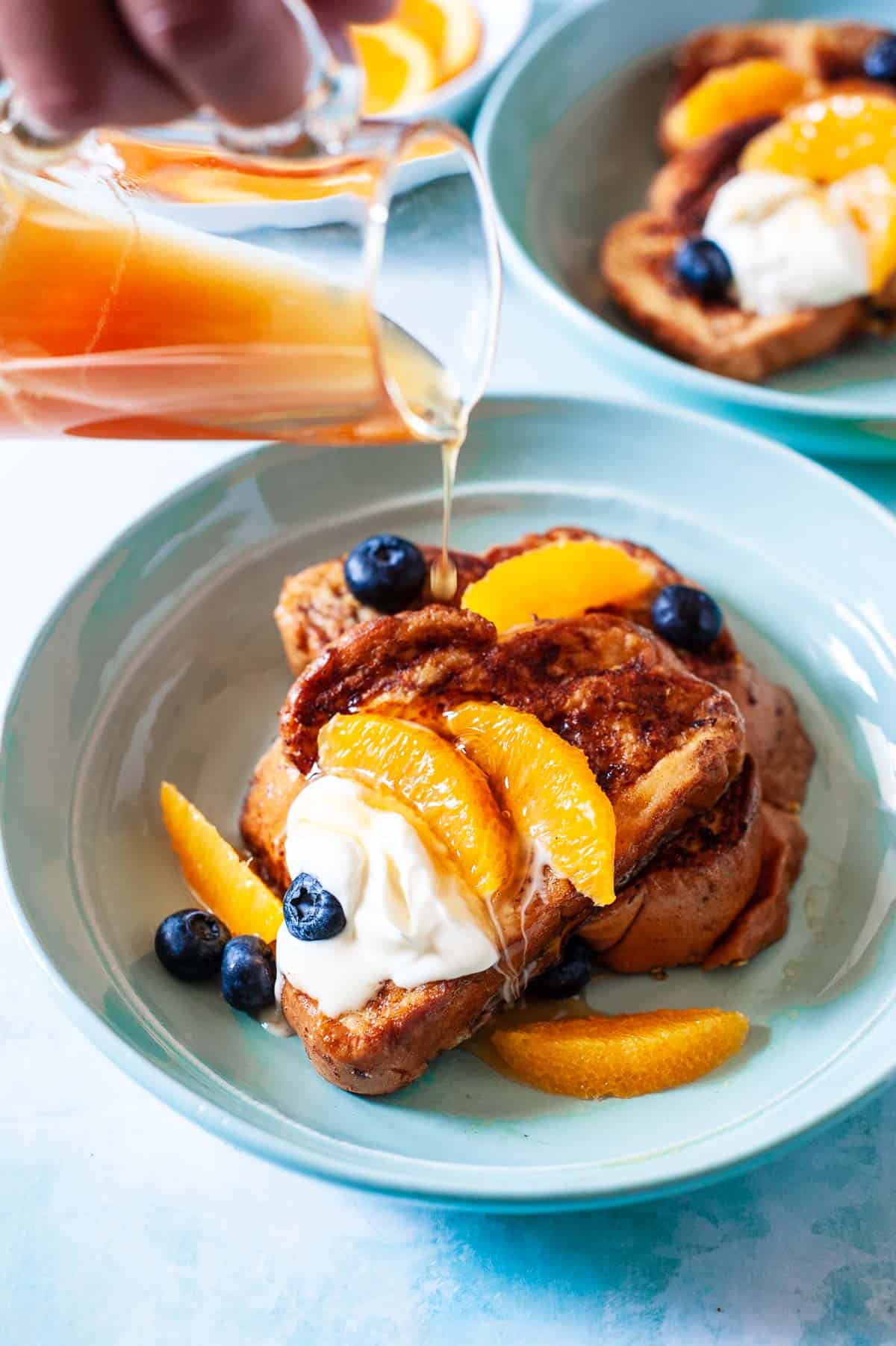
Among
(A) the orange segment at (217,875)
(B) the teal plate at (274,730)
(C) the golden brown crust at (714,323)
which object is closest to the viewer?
(B) the teal plate at (274,730)

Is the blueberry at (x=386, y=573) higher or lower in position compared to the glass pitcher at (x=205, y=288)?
lower

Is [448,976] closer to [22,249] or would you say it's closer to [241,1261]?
[241,1261]

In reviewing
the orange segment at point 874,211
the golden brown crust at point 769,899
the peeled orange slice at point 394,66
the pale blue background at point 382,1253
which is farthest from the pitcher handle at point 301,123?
the peeled orange slice at point 394,66

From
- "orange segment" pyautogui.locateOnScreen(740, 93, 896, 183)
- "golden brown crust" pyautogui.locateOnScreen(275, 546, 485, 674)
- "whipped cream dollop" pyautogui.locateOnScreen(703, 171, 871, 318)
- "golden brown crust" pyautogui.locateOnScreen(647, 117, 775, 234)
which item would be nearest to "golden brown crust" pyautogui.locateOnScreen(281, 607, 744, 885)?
"golden brown crust" pyautogui.locateOnScreen(275, 546, 485, 674)

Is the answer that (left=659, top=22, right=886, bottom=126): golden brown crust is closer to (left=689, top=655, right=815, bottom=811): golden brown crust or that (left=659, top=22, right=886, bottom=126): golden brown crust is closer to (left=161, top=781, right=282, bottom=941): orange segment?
(left=689, top=655, right=815, bottom=811): golden brown crust

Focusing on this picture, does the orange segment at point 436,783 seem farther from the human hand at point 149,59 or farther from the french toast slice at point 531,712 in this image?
the human hand at point 149,59
